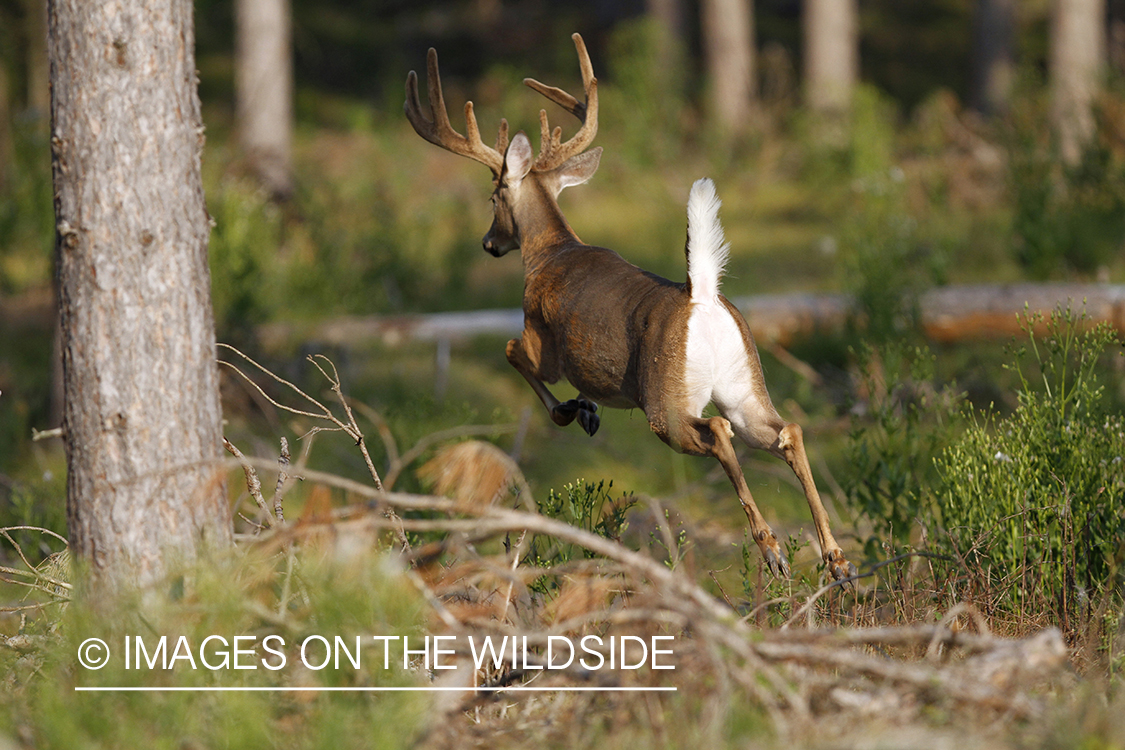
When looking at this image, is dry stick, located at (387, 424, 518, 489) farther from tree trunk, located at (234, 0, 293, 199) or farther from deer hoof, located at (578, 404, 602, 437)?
tree trunk, located at (234, 0, 293, 199)

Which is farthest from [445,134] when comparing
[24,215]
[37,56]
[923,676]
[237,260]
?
[37,56]

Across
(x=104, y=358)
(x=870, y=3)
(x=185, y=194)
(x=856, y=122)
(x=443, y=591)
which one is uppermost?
(x=870, y=3)

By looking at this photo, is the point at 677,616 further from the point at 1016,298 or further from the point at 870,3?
the point at 870,3

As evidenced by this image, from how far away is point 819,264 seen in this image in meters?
11.3

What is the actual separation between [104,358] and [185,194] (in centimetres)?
64

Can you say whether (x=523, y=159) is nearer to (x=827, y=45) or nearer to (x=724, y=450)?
(x=724, y=450)

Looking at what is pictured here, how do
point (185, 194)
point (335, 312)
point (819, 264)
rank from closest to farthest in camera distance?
point (185, 194) < point (335, 312) < point (819, 264)

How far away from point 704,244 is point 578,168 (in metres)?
1.34

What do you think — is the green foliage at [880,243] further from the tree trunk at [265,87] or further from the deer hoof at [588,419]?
the tree trunk at [265,87]

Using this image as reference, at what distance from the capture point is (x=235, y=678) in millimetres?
3205

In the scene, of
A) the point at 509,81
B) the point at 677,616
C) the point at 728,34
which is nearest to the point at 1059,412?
the point at 677,616

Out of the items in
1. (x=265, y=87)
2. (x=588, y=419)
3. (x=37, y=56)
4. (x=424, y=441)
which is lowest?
(x=588, y=419)
